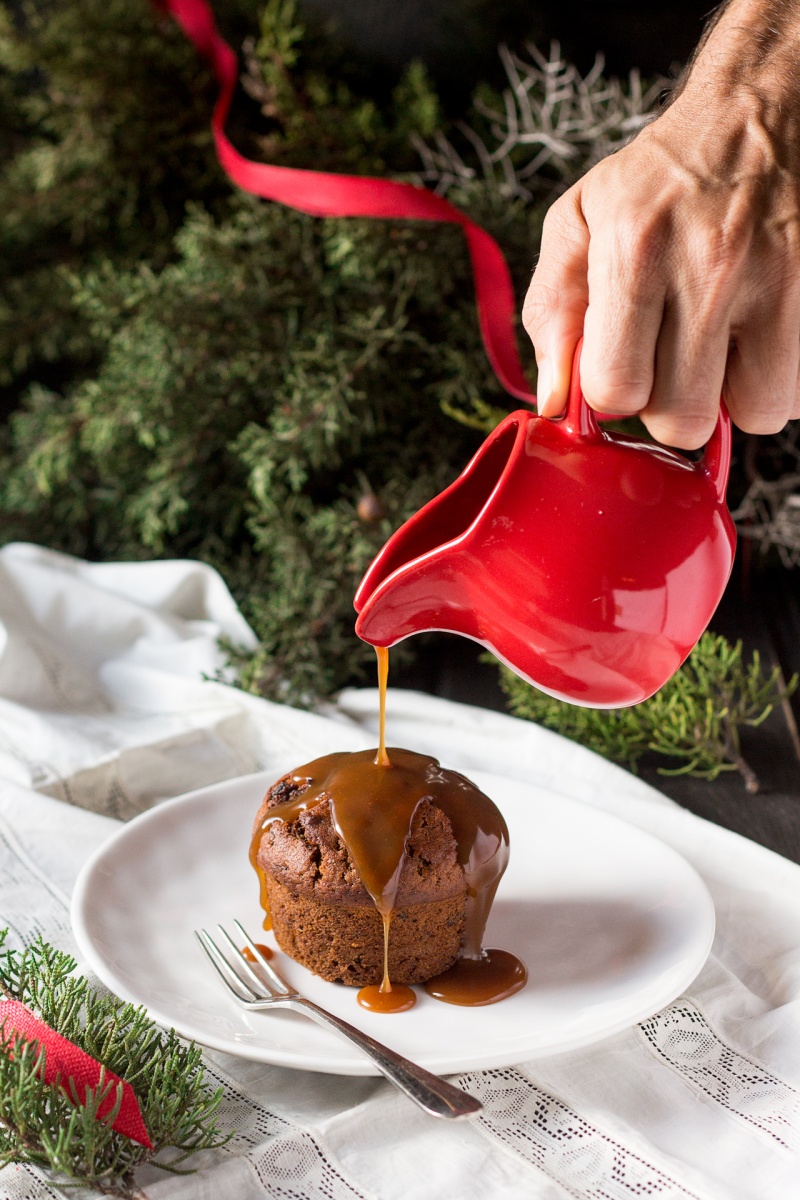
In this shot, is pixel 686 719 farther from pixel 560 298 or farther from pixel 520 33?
pixel 520 33

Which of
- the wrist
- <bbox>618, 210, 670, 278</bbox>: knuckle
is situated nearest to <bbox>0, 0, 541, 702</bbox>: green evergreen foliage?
Answer: the wrist

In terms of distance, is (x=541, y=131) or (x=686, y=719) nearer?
(x=686, y=719)

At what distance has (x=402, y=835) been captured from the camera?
50.3 inches

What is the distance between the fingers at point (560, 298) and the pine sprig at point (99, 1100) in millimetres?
735

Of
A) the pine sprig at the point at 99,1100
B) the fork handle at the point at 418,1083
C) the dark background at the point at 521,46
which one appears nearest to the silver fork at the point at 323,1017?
the fork handle at the point at 418,1083

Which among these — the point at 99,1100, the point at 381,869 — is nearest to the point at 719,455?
the point at 381,869

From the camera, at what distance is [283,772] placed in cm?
164

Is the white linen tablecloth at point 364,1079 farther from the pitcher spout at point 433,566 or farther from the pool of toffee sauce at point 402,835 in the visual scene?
the pitcher spout at point 433,566

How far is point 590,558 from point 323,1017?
0.55 metres

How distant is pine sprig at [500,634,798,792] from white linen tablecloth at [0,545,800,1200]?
9cm

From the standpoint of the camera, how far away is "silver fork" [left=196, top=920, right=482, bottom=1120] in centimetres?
103

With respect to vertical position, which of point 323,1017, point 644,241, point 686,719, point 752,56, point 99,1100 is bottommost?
point 686,719

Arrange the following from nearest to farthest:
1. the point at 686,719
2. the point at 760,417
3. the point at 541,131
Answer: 1. the point at 760,417
2. the point at 686,719
3. the point at 541,131

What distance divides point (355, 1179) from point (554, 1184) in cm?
18
